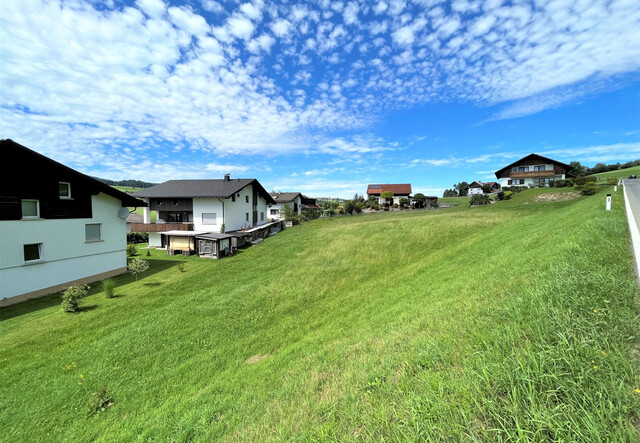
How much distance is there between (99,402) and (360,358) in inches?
252

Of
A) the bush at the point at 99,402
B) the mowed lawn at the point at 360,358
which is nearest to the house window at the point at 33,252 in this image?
the mowed lawn at the point at 360,358

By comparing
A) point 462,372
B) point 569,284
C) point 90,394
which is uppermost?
point 569,284

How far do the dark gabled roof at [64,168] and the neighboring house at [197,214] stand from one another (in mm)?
7005

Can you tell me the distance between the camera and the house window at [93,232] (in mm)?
17031

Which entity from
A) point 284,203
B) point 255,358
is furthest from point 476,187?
point 255,358

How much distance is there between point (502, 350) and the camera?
133 inches

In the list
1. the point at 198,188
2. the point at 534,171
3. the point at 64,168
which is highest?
the point at 534,171

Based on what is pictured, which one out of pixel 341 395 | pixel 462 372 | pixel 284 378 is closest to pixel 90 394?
pixel 284 378

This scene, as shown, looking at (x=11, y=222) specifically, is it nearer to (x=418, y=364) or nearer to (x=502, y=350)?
(x=418, y=364)

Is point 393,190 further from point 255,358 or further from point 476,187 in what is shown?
point 255,358

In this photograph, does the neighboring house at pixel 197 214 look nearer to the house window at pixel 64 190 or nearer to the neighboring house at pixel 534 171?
the house window at pixel 64 190

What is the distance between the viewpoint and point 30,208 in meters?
14.2

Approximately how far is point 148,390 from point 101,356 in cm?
303

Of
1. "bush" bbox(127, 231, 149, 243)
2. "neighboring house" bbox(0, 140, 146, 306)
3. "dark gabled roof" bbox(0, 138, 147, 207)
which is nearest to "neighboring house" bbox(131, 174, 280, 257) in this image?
"bush" bbox(127, 231, 149, 243)
